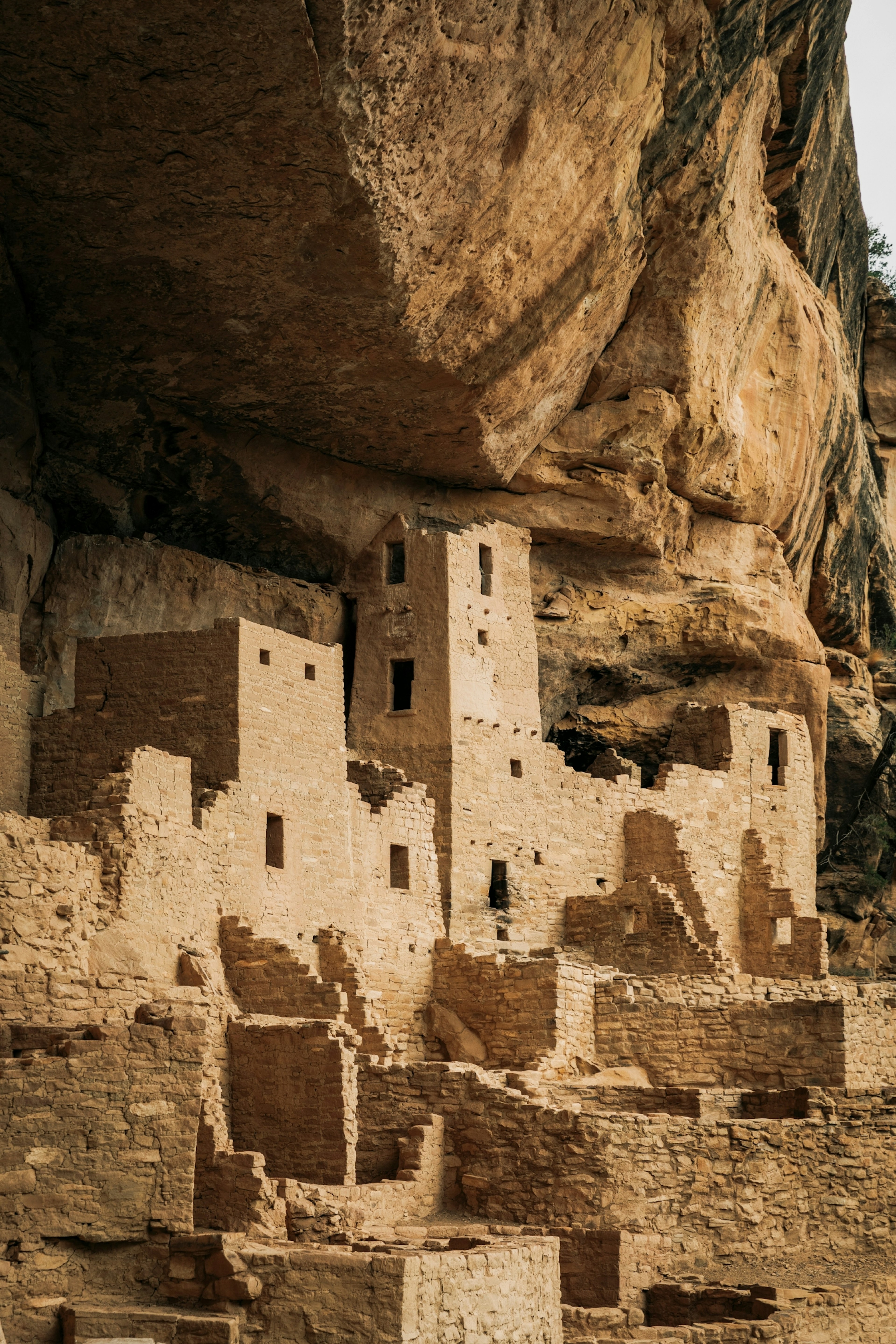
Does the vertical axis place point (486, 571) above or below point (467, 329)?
below

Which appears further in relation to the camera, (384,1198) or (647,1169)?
(647,1169)

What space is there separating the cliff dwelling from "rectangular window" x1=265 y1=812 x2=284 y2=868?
0.07m

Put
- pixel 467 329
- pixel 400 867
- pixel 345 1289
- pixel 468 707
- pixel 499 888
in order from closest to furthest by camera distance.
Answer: pixel 345 1289 < pixel 467 329 < pixel 400 867 < pixel 499 888 < pixel 468 707

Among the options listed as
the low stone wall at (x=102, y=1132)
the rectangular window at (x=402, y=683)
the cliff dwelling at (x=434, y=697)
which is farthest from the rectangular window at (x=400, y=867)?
the low stone wall at (x=102, y=1132)

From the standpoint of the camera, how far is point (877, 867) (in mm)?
35469

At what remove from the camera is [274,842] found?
22297 mm

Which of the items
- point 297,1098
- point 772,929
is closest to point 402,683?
point 772,929

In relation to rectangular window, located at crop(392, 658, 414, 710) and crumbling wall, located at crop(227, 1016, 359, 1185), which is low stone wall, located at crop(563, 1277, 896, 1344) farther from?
rectangular window, located at crop(392, 658, 414, 710)

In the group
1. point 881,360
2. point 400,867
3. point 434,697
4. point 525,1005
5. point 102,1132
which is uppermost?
point 881,360

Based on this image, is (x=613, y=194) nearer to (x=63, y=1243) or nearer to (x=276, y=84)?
(x=276, y=84)

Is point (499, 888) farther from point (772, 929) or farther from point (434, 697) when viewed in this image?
point (772, 929)

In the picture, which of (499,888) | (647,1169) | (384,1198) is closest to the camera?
(384,1198)

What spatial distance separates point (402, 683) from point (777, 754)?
7.77 m

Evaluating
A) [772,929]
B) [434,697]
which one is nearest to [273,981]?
[434,697]
